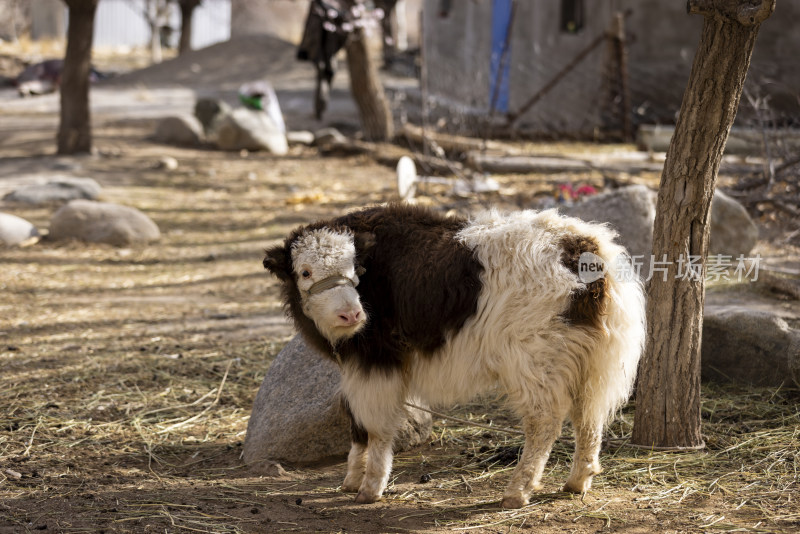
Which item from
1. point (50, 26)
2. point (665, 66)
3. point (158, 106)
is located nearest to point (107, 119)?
point (158, 106)

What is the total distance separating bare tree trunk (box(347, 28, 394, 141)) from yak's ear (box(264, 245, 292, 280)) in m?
12.0

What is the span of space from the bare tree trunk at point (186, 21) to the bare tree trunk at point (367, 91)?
15.5 meters

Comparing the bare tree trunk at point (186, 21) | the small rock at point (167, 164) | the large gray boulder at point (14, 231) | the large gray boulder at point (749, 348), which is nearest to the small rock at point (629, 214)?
the large gray boulder at point (749, 348)

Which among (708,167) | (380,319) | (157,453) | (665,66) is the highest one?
(665,66)

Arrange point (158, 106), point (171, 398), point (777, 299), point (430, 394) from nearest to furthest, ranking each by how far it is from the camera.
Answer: point (430, 394) < point (171, 398) < point (777, 299) < point (158, 106)

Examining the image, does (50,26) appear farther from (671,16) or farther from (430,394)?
(430,394)

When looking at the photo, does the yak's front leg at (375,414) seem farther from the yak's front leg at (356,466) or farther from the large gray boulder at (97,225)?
the large gray boulder at (97,225)

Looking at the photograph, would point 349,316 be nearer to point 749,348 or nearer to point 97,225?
point 749,348

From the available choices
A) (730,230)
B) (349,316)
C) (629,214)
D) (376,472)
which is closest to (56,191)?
(629,214)

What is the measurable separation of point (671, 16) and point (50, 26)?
3351 cm

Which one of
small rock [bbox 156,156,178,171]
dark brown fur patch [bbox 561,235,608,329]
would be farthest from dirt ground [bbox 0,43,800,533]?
small rock [bbox 156,156,178,171]

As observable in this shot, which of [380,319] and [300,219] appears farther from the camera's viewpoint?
[300,219]

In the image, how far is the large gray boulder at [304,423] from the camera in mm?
4512

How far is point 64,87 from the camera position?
13500 mm
